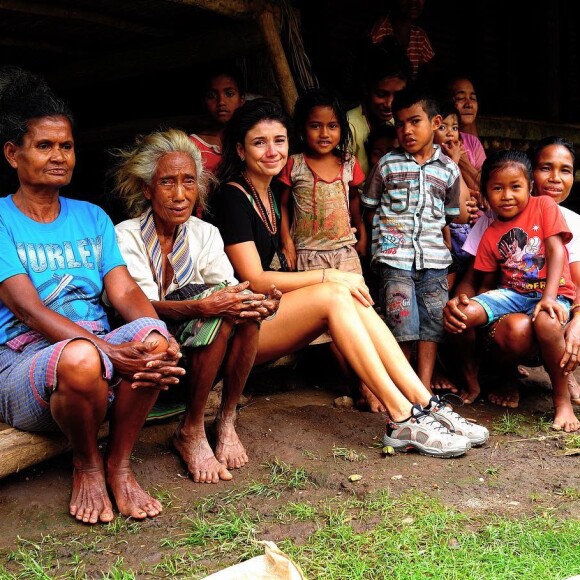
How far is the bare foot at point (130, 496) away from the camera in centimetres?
291

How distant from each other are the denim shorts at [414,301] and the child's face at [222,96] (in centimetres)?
126

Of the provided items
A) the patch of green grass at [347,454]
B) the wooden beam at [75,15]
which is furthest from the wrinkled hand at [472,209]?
the wooden beam at [75,15]

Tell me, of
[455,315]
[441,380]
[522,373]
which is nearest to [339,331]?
[455,315]

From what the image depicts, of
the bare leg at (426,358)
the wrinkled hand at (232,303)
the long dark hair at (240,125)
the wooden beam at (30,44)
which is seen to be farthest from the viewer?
the wooden beam at (30,44)

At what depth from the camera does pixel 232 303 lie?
125 inches

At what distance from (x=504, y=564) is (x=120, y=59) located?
13.4 ft

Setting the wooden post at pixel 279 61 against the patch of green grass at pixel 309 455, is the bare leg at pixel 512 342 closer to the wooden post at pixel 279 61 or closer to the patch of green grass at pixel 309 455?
the patch of green grass at pixel 309 455

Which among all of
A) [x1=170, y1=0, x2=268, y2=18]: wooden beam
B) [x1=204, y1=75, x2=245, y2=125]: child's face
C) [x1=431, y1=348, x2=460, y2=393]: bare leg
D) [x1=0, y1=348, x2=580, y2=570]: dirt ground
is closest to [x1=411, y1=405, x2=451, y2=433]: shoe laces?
[x1=0, y1=348, x2=580, y2=570]: dirt ground

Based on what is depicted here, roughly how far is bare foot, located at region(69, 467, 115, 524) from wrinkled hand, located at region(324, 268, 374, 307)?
1425 mm

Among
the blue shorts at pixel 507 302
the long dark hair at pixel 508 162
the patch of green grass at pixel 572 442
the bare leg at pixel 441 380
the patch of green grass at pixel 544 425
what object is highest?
the long dark hair at pixel 508 162

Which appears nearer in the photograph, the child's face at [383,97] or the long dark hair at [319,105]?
the long dark hair at [319,105]

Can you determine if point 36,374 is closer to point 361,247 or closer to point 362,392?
point 362,392

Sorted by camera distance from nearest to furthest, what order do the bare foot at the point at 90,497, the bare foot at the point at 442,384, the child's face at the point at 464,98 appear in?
the bare foot at the point at 90,497 → the bare foot at the point at 442,384 → the child's face at the point at 464,98

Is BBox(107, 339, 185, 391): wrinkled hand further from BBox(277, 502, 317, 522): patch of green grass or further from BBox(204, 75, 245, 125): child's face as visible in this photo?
BBox(204, 75, 245, 125): child's face
